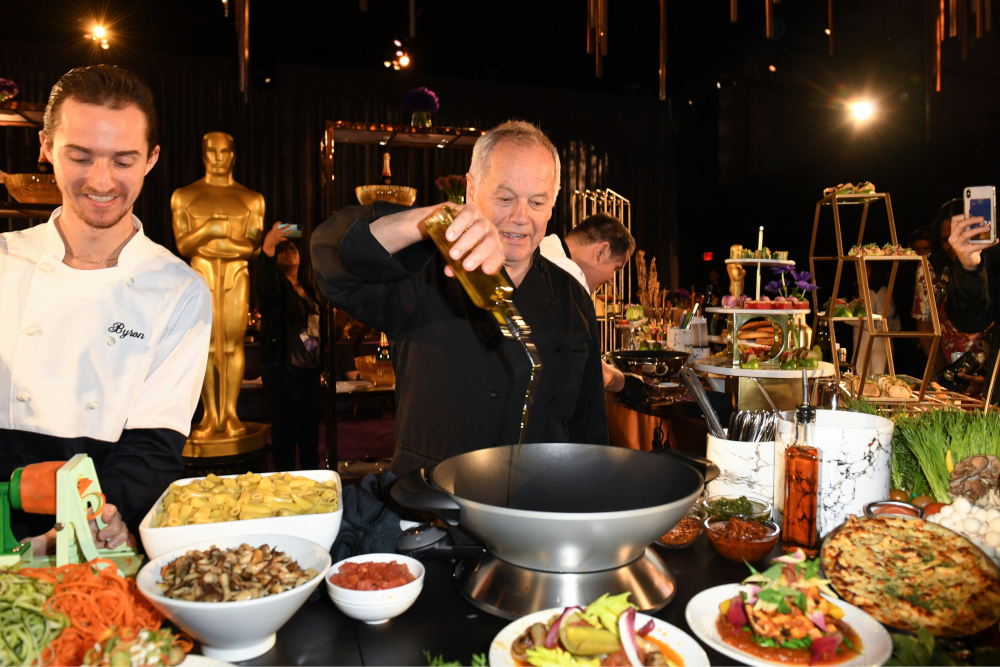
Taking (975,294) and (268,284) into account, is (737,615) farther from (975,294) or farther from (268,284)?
(268,284)

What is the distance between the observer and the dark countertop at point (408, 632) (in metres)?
0.77

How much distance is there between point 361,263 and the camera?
132 centimetres

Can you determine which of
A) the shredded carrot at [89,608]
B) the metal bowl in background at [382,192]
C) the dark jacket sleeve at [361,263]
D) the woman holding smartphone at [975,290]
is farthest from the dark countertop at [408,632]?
the metal bowl in background at [382,192]

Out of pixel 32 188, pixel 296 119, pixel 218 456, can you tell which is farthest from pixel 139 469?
pixel 296 119

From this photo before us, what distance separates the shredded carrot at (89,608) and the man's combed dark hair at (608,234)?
3002mm

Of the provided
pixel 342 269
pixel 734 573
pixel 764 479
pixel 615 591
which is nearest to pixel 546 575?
pixel 615 591

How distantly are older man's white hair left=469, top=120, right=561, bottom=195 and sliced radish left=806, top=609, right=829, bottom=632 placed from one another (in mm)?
1185

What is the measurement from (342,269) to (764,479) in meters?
0.94

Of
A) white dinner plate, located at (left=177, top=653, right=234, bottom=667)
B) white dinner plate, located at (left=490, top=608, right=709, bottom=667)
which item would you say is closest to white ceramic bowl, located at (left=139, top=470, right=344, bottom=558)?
white dinner plate, located at (left=177, top=653, right=234, bottom=667)

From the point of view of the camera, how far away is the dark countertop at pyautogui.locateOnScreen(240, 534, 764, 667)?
0.77 metres

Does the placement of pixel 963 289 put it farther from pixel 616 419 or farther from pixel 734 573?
pixel 734 573

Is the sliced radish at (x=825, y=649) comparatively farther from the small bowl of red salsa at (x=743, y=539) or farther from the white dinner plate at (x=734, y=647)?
the small bowl of red salsa at (x=743, y=539)

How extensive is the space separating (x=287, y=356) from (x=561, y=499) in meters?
3.45

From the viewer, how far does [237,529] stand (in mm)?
903
